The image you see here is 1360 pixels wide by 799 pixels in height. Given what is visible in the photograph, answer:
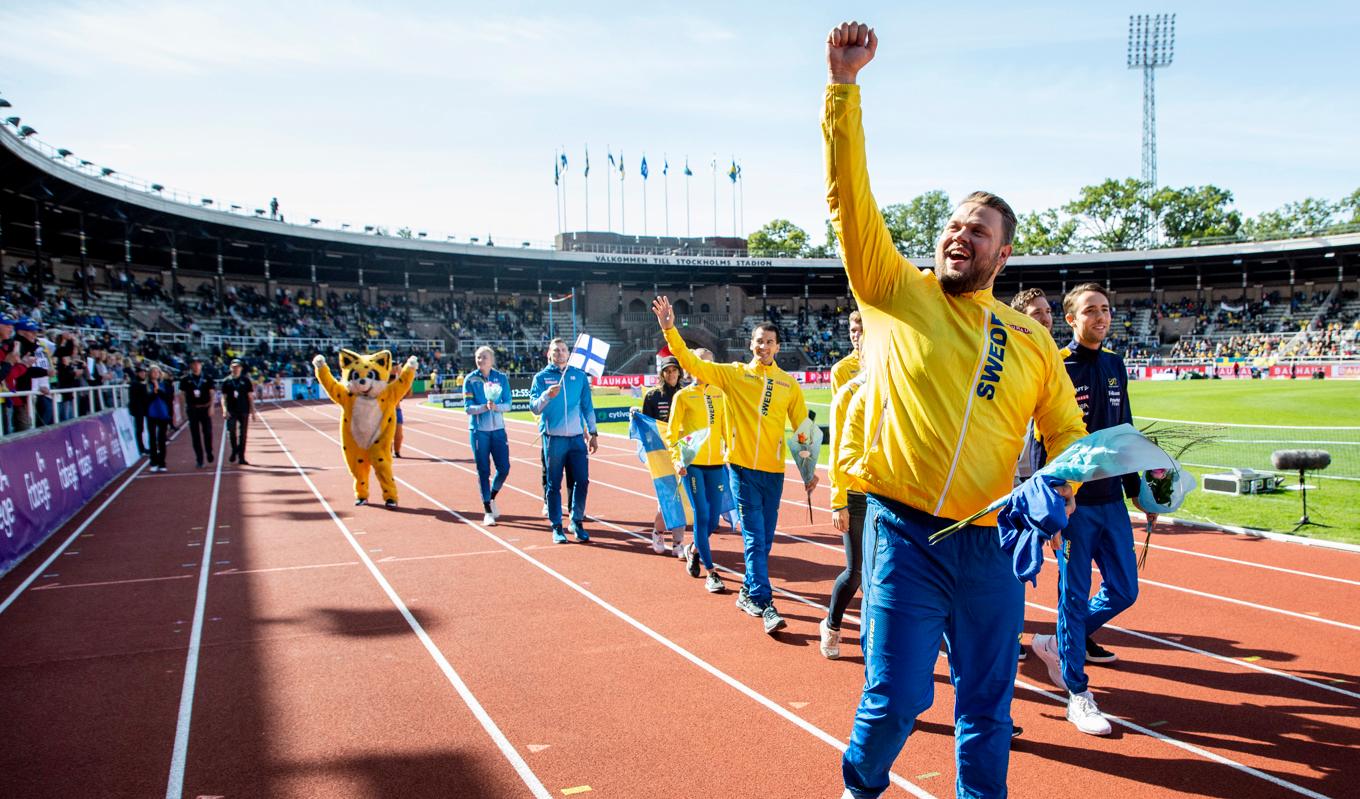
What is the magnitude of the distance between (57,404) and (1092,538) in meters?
13.8

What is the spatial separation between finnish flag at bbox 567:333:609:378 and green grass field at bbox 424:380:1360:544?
274 inches

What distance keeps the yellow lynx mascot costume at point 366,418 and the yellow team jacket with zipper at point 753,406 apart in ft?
22.8

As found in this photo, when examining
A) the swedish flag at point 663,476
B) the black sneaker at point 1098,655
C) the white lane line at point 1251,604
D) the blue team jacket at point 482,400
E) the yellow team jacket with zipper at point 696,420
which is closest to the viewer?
the black sneaker at point 1098,655

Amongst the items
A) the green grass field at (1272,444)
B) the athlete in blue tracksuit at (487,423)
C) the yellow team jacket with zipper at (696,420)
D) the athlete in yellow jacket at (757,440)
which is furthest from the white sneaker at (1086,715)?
the athlete in blue tracksuit at (487,423)

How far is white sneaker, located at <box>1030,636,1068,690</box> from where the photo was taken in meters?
4.83

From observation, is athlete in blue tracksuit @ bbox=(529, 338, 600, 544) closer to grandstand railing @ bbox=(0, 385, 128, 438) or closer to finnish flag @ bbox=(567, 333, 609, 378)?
finnish flag @ bbox=(567, 333, 609, 378)

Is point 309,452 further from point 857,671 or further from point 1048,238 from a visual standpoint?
point 1048,238

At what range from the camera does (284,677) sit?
17.4 feet

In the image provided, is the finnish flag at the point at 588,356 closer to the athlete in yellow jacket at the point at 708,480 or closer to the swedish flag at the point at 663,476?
the swedish flag at the point at 663,476

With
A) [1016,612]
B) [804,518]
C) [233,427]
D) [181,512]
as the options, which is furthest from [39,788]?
[233,427]

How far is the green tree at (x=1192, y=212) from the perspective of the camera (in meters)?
86.1

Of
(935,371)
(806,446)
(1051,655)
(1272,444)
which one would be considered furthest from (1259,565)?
(1272,444)

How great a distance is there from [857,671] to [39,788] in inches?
169

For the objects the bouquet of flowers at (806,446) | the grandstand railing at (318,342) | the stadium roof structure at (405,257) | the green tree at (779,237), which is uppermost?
the green tree at (779,237)
